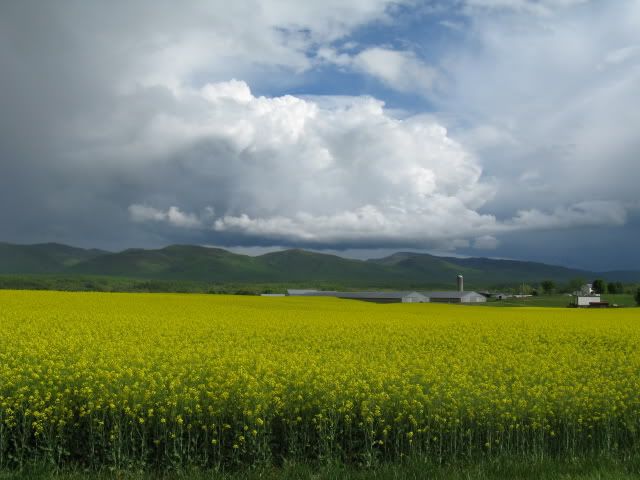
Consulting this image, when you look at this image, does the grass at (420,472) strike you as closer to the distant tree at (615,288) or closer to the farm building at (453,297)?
the farm building at (453,297)

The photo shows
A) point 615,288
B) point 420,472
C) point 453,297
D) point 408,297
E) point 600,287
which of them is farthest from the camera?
point 615,288

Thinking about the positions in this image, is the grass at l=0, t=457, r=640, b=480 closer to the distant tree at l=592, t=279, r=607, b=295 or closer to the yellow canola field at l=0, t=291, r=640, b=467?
the yellow canola field at l=0, t=291, r=640, b=467

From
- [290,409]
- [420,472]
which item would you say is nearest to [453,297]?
[290,409]

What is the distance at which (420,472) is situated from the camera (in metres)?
10.1

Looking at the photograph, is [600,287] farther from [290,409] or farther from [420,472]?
[420,472]

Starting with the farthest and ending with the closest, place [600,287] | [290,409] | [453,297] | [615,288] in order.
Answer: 1. [615,288]
2. [600,287]
3. [453,297]
4. [290,409]

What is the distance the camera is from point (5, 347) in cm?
1812

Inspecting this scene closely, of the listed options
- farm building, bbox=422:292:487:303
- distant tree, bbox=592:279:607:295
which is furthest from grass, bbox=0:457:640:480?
distant tree, bbox=592:279:607:295

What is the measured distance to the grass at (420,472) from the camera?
985 cm

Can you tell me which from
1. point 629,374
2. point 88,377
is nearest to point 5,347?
point 88,377

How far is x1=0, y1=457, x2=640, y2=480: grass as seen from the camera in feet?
32.3

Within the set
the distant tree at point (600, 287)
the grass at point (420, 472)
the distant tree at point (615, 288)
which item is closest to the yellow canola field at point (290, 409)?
the grass at point (420, 472)

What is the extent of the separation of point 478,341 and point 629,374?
24.9 feet

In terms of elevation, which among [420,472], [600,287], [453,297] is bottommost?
[453,297]
